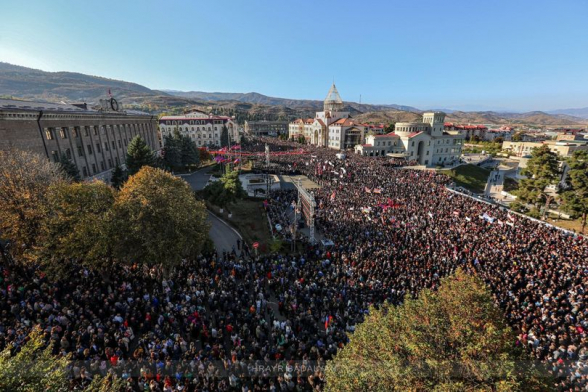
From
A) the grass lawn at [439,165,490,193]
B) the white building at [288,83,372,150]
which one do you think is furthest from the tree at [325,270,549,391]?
the white building at [288,83,372,150]

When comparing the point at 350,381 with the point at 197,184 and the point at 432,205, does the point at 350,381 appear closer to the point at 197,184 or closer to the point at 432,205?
the point at 432,205

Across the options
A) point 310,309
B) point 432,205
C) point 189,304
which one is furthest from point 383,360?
point 432,205

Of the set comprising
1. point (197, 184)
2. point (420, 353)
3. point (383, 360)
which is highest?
point (420, 353)

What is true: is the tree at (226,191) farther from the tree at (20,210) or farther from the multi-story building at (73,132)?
the multi-story building at (73,132)

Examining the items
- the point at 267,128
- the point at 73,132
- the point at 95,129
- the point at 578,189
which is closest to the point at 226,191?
the point at 73,132

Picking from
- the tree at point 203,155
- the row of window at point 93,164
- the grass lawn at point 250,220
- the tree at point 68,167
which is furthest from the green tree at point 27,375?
the tree at point 203,155

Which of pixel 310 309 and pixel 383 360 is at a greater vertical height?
pixel 383 360
